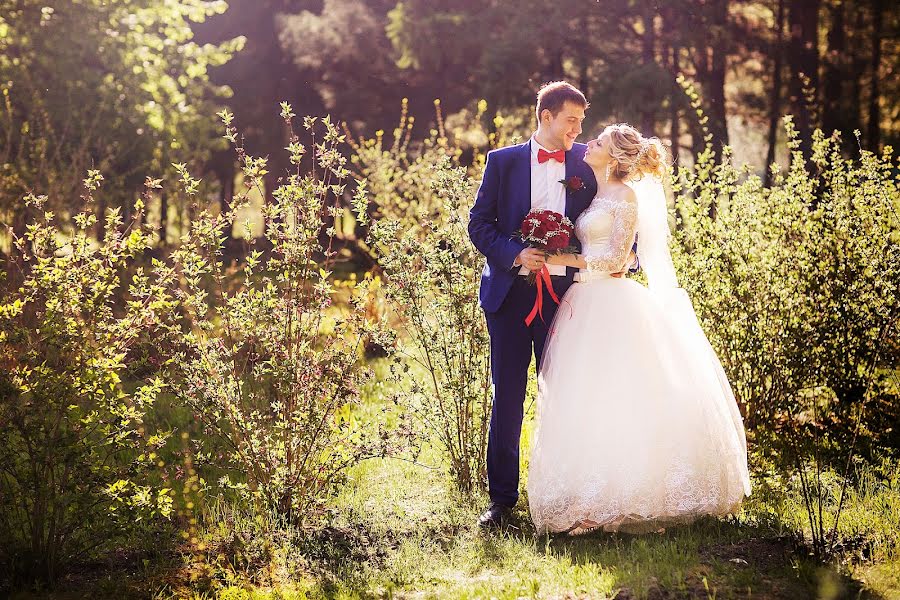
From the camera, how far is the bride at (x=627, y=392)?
4312 mm

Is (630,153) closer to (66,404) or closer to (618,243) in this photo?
(618,243)

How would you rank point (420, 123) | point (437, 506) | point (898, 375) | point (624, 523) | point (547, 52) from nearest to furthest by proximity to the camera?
point (624, 523) → point (437, 506) → point (898, 375) → point (547, 52) → point (420, 123)

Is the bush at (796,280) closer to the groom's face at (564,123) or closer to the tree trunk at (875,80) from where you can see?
the groom's face at (564,123)

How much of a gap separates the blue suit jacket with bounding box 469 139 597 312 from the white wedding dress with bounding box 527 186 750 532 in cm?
15

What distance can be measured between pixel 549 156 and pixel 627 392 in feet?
4.19

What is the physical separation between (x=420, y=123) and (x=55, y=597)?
1614cm

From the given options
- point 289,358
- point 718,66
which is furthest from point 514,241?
point 718,66

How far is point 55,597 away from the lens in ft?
12.8

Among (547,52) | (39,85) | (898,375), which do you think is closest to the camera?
(898,375)

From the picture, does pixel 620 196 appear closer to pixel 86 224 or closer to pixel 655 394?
pixel 655 394

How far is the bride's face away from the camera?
15.2ft

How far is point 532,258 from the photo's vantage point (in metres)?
4.38

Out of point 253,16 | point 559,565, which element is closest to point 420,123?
point 253,16

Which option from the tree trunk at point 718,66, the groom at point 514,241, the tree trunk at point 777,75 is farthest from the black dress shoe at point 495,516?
the tree trunk at point 777,75
